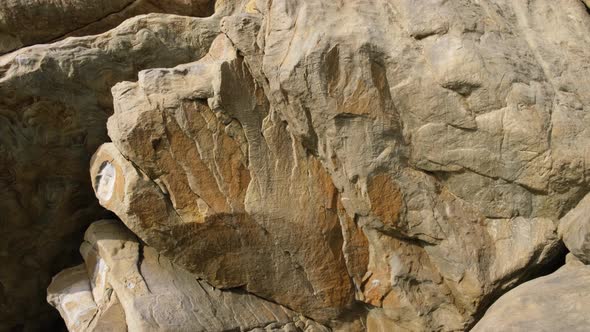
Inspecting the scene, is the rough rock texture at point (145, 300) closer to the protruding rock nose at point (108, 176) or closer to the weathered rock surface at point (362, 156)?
the weathered rock surface at point (362, 156)

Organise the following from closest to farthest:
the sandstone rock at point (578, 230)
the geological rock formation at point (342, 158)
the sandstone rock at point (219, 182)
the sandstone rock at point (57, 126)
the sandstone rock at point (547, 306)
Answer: the sandstone rock at point (547, 306) → the sandstone rock at point (578, 230) → the geological rock formation at point (342, 158) → the sandstone rock at point (219, 182) → the sandstone rock at point (57, 126)

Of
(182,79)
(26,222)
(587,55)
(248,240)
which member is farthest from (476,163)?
(26,222)

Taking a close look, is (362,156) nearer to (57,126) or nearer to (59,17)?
(57,126)

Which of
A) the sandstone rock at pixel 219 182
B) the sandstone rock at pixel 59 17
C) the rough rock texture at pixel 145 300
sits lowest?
the rough rock texture at pixel 145 300

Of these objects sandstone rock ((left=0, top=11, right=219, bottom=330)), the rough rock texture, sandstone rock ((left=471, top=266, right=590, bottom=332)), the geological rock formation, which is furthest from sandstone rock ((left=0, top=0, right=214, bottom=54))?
sandstone rock ((left=471, top=266, right=590, bottom=332))

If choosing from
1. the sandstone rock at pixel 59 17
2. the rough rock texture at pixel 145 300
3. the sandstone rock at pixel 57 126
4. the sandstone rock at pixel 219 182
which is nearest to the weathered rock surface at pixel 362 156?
the sandstone rock at pixel 219 182

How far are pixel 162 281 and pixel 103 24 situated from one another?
3.03 meters

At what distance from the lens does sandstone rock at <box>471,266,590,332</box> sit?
11.7ft

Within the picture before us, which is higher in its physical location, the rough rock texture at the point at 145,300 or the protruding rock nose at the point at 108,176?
the protruding rock nose at the point at 108,176

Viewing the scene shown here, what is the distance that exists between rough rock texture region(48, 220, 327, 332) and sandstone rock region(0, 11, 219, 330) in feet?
2.00

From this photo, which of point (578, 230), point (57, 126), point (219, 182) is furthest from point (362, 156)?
point (57, 126)

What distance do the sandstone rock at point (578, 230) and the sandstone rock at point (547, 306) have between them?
112mm

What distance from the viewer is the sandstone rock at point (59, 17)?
6.32 m

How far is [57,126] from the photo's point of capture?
217 inches
